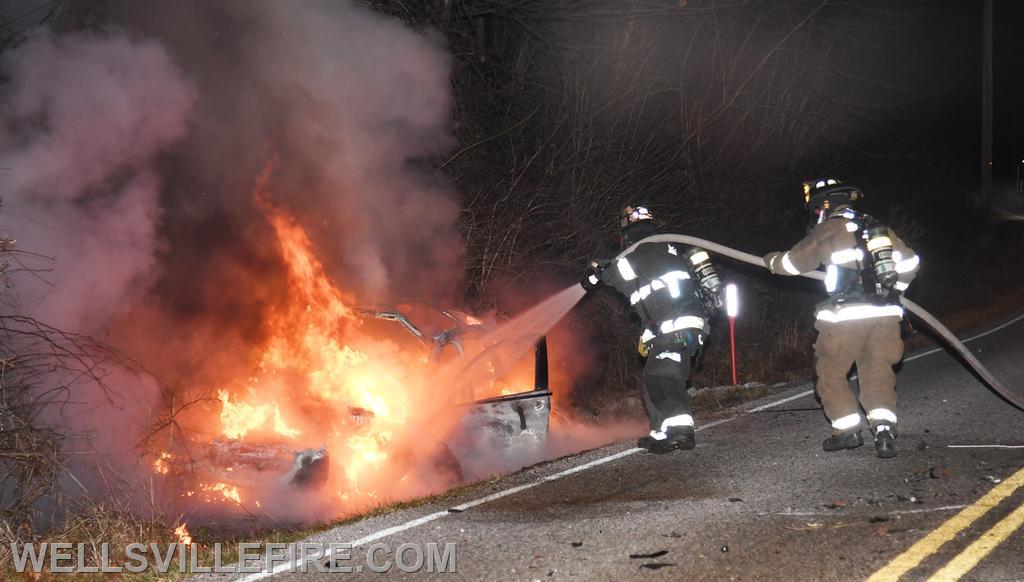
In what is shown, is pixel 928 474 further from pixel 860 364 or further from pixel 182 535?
pixel 182 535

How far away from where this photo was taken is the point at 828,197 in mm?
5762

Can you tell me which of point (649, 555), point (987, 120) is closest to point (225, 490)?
point (649, 555)

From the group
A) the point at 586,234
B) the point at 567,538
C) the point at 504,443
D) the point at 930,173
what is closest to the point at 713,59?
the point at 586,234

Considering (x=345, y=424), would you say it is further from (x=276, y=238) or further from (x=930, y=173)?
(x=930, y=173)

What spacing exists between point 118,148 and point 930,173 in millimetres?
22926

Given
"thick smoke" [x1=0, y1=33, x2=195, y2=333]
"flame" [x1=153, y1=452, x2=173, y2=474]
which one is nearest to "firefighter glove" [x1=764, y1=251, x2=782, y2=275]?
"flame" [x1=153, y1=452, x2=173, y2=474]

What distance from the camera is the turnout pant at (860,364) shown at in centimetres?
557

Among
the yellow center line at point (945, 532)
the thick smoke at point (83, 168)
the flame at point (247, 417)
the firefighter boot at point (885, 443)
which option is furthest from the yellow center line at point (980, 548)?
the thick smoke at point (83, 168)

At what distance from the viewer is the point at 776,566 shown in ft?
12.1

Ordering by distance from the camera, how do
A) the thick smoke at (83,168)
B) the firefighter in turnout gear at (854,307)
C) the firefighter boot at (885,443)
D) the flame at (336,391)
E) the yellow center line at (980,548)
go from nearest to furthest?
the yellow center line at (980,548), the firefighter boot at (885,443), the firefighter in turnout gear at (854,307), the thick smoke at (83,168), the flame at (336,391)

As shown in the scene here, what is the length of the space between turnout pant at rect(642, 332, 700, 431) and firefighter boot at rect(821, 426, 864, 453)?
96 centimetres

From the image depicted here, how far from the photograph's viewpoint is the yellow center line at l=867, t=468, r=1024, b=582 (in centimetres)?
354

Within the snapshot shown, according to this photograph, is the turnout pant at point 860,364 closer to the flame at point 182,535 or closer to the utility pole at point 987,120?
the flame at point 182,535

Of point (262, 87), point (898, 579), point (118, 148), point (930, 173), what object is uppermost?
point (930, 173)
